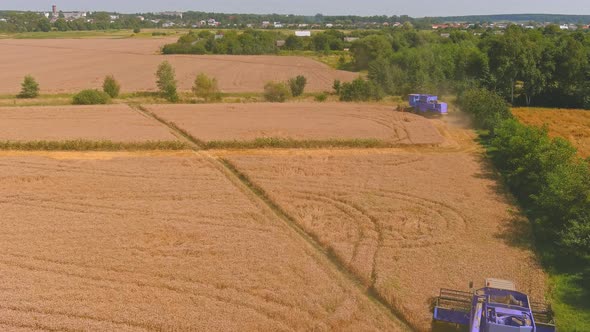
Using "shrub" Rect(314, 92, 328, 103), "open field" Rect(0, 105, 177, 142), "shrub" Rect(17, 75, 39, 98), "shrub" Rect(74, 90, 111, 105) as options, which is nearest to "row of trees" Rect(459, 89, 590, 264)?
"open field" Rect(0, 105, 177, 142)

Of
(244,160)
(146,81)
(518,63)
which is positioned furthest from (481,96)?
(146,81)

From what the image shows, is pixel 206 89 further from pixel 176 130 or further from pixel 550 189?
pixel 550 189

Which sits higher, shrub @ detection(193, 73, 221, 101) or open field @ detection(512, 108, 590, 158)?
shrub @ detection(193, 73, 221, 101)

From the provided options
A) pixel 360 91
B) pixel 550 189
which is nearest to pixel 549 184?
pixel 550 189

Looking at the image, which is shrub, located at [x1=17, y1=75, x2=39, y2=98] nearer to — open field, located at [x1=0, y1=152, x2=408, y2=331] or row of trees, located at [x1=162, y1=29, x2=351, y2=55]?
open field, located at [x1=0, y1=152, x2=408, y2=331]

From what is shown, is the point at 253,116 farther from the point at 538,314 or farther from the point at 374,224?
the point at 538,314

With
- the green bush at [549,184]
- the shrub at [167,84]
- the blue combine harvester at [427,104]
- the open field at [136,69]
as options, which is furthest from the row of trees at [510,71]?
the green bush at [549,184]

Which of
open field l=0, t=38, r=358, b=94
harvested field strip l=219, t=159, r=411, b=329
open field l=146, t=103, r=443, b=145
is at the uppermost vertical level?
open field l=0, t=38, r=358, b=94

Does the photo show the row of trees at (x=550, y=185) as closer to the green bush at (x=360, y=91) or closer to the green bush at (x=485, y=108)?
the green bush at (x=485, y=108)
